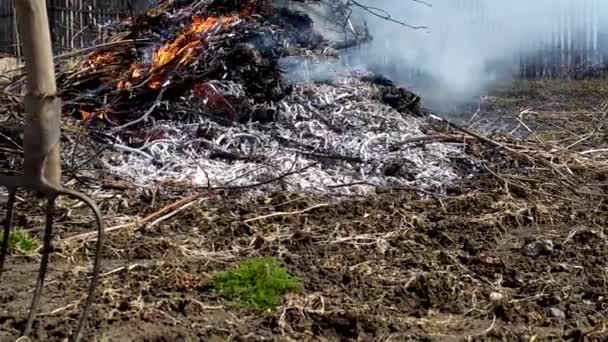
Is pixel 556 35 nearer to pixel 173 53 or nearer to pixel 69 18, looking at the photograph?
pixel 69 18

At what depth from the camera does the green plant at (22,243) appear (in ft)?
15.5

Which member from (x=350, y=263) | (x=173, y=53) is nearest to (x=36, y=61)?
(x=350, y=263)

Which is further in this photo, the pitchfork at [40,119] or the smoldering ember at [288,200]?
the smoldering ember at [288,200]

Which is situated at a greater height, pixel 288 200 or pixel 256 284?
pixel 256 284

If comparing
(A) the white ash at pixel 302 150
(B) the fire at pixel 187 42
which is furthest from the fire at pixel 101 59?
(A) the white ash at pixel 302 150

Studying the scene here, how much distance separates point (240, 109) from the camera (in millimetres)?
7578

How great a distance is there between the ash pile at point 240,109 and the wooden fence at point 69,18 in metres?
4.63

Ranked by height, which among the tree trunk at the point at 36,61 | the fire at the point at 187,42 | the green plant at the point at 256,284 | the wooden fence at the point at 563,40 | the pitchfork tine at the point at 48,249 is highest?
the tree trunk at the point at 36,61

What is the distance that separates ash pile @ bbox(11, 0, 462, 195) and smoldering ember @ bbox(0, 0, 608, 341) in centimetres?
2

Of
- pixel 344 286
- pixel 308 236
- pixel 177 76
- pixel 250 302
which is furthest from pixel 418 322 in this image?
pixel 177 76

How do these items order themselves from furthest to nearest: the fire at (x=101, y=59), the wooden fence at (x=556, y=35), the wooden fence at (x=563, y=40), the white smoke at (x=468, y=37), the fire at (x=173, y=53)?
1. the wooden fence at (x=563, y=40)
2. the wooden fence at (x=556, y=35)
3. the white smoke at (x=468, y=37)
4. the fire at (x=101, y=59)
5. the fire at (x=173, y=53)

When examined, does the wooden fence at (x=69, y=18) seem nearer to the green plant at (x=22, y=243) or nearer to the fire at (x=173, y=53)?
the fire at (x=173, y=53)

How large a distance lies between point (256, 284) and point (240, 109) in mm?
3714

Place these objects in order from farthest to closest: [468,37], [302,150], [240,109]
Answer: [468,37]
[240,109]
[302,150]
